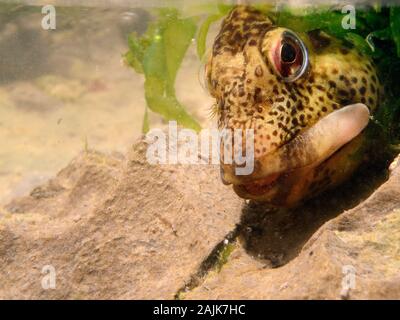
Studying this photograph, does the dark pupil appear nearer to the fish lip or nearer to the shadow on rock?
the fish lip

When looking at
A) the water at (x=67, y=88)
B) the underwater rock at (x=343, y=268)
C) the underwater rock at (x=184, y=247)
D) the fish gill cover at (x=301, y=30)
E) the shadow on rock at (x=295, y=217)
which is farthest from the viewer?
the water at (x=67, y=88)

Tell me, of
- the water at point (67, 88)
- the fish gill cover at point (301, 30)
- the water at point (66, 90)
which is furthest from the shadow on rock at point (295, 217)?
the water at point (66, 90)

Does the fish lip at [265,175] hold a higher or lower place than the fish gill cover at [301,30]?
lower

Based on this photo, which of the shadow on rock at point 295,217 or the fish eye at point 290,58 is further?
Answer: the shadow on rock at point 295,217

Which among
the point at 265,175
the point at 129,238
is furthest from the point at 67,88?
the point at 265,175

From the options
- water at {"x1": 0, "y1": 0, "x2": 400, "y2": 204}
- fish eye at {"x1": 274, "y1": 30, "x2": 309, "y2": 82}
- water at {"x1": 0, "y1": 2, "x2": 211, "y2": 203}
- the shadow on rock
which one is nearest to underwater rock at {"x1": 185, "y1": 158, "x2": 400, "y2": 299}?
the shadow on rock

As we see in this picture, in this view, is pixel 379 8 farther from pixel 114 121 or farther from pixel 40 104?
pixel 40 104

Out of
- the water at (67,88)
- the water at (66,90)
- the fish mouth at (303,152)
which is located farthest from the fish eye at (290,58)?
the water at (66,90)

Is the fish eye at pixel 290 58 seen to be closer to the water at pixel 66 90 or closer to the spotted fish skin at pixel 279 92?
the spotted fish skin at pixel 279 92

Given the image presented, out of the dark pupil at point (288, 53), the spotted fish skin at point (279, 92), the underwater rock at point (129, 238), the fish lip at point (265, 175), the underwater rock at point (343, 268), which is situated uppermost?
the dark pupil at point (288, 53)

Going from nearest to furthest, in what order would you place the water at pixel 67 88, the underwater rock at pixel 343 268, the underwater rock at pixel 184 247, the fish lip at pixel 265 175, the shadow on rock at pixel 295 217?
the underwater rock at pixel 343 268
the underwater rock at pixel 184 247
the fish lip at pixel 265 175
the shadow on rock at pixel 295 217
the water at pixel 67 88
